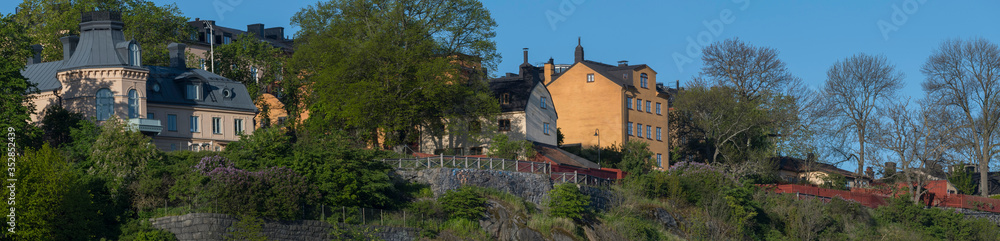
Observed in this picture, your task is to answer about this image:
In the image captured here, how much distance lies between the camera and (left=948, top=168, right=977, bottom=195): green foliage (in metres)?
87.5

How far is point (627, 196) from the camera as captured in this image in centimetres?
5922

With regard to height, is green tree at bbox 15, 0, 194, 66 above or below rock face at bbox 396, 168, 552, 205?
above

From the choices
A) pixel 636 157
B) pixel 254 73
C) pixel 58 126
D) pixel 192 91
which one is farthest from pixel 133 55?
pixel 636 157

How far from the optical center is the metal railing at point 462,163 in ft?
182

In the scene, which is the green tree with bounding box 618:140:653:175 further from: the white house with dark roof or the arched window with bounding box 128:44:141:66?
the arched window with bounding box 128:44:141:66

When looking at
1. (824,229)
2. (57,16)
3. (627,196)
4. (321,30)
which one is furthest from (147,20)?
(824,229)

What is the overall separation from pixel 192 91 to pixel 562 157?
785 inches

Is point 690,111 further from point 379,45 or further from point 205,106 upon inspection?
point 205,106

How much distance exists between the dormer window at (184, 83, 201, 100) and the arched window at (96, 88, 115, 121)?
219 inches

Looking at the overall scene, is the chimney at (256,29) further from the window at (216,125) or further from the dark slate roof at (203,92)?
the window at (216,125)

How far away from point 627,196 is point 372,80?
15033 millimetres

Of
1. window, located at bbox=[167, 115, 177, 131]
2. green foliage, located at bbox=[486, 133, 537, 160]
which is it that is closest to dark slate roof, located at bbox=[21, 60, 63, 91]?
window, located at bbox=[167, 115, 177, 131]

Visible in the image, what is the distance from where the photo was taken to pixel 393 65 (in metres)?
65.4
